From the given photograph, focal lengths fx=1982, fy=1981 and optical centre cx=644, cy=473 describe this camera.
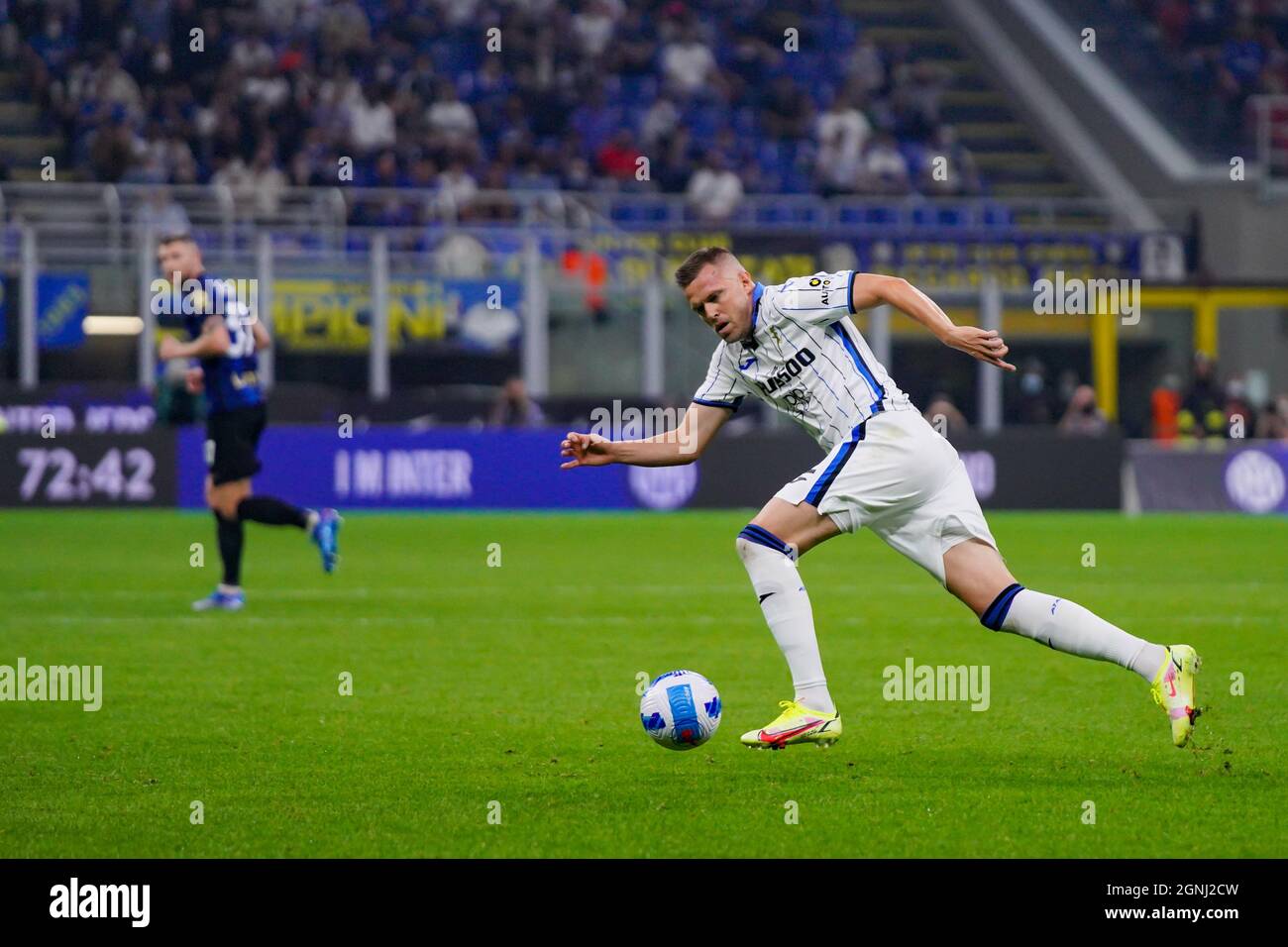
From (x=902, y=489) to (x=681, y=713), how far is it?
1.13 metres

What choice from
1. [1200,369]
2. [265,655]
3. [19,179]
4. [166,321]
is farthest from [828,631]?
[19,179]

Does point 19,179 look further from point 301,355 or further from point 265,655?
point 265,655

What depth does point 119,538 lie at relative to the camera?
60.8ft

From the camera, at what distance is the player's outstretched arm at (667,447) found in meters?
7.48

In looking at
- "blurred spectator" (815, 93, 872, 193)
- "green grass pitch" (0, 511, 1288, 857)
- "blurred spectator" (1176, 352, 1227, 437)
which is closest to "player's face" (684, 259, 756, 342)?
"green grass pitch" (0, 511, 1288, 857)

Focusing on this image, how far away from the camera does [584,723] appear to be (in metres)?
8.18

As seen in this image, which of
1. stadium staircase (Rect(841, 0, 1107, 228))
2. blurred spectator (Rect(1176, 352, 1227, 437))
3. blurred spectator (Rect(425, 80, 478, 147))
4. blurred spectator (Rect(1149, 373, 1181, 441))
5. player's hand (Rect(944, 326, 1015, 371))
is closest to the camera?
player's hand (Rect(944, 326, 1015, 371))

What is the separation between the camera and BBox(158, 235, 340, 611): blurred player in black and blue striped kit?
1208 centimetres

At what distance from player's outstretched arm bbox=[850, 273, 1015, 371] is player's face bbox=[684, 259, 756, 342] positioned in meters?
0.40

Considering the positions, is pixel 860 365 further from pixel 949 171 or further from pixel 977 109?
pixel 977 109

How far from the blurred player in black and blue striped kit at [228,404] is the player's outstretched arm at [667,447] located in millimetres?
5061

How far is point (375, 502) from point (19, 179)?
30.2ft

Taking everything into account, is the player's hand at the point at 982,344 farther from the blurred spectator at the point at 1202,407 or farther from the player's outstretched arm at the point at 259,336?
the blurred spectator at the point at 1202,407

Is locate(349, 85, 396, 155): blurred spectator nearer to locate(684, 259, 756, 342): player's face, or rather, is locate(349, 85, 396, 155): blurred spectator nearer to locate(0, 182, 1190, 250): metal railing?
locate(0, 182, 1190, 250): metal railing
